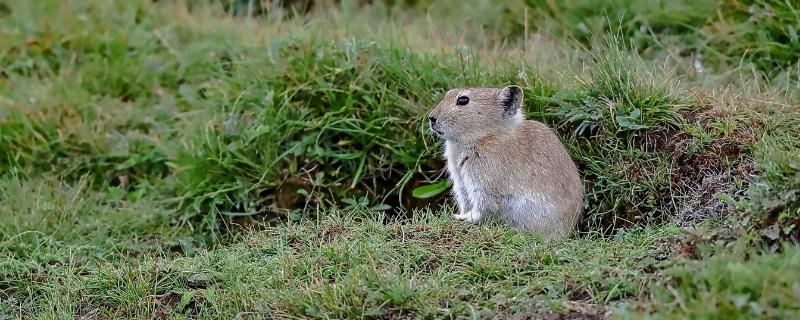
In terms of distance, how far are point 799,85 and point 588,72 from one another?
133cm

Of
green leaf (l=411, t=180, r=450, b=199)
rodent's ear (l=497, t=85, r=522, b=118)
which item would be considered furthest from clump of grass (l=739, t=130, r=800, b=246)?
green leaf (l=411, t=180, r=450, b=199)

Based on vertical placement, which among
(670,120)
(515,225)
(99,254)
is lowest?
(99,254)

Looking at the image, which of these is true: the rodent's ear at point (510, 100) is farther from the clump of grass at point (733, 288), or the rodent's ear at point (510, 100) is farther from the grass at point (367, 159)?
the clump of grass at point (733, 288)

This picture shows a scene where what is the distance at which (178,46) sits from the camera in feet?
29.1

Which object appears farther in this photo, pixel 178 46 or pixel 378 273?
pixel 178 46

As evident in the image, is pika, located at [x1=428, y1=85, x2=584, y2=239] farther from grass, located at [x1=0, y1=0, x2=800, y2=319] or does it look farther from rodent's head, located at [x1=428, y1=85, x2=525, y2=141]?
grass, located at [x1=0, y1=0, x2=800, y2=319]

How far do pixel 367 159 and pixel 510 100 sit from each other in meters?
1.24

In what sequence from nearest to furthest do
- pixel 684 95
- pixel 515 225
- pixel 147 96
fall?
pixel 515 225 → pixel 684 95 → pixel 147 96

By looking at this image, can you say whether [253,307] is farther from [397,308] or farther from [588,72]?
[588,72]

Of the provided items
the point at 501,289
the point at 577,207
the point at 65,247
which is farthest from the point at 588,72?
the point at 65,247

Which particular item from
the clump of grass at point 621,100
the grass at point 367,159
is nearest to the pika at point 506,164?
the grass at point 367,159

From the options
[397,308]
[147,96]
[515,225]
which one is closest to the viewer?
[397,308]

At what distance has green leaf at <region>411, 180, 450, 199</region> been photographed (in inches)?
264

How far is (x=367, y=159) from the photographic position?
7.10 meters
